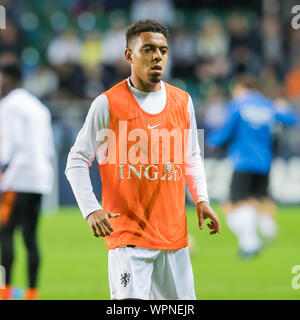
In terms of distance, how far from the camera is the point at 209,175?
12.7m

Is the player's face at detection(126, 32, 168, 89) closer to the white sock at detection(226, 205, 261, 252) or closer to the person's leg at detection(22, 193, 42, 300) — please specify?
the person's leg at detection(22, 193, 42, 300)

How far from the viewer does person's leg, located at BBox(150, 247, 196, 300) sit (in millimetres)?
3555

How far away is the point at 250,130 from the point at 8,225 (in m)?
3.85

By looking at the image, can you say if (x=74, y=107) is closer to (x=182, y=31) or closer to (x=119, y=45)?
(x=119, y=45)

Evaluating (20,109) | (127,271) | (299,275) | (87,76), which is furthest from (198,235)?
(127,271)

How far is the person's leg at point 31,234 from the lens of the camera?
595 cm

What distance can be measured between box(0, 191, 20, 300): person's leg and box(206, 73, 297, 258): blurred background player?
127 inches

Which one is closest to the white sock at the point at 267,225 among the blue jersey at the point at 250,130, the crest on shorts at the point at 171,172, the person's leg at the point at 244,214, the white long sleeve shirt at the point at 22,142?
the person's leg at the point at 244,214

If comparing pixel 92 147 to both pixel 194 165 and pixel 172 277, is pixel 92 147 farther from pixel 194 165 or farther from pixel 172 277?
pixel 172 277

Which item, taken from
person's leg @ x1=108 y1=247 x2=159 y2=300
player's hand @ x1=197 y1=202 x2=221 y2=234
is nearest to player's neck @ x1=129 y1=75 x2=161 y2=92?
player's hand @ x1=197 y1=202 x2=221 y2=234

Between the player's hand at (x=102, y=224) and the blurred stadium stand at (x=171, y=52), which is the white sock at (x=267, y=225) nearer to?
the blurred stadium stand at (x=171, y=52)

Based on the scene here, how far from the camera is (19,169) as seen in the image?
5926 millimetres

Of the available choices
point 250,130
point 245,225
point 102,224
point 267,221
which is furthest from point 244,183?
point 102,224

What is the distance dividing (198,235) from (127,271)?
24.9 ft
